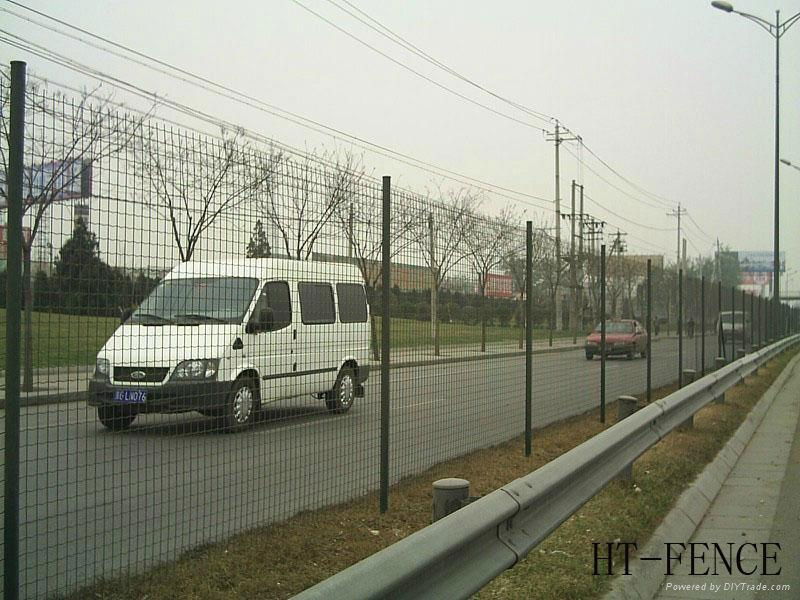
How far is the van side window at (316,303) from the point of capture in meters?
6.47

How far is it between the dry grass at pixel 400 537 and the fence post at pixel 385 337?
0.29 metres

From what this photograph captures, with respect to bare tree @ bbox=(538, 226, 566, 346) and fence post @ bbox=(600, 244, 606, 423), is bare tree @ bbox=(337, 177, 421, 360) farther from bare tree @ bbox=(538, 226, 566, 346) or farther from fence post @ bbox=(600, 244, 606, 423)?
fence post @ bbox=(600, 244, 606, 423)

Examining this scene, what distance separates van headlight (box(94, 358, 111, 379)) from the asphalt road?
0.20 m

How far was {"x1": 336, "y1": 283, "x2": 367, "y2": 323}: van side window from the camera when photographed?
6.86 meters

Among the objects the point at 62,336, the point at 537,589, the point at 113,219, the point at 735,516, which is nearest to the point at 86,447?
the point at 62,336

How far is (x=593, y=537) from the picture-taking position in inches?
222

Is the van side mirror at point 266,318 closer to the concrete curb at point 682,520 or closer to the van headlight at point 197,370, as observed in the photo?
the van headlight at point 197,370

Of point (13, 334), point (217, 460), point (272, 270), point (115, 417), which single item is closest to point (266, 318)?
point (272, 270)

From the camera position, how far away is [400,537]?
570cm

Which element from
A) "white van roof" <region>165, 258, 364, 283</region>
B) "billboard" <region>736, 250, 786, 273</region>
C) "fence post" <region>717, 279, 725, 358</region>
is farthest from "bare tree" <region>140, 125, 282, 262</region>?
"billboard" <region>736, 250, 786, 273</region>

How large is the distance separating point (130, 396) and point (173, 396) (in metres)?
0.22

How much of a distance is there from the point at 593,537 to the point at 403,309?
223 centimetres

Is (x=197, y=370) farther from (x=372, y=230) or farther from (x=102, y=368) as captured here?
(x=372, y=230)

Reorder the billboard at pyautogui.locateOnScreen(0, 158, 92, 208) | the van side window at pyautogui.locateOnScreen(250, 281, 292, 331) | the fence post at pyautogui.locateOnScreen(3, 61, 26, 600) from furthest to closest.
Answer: the van side window at pyautogui.locateOnScreen(250, 281, 292, 331)
the billboard at pyautogui.locateOnScreen(0, 158, 92, 208)
the fence post at pyautogui.locateOnScreen(3, 61, 26, 600)
